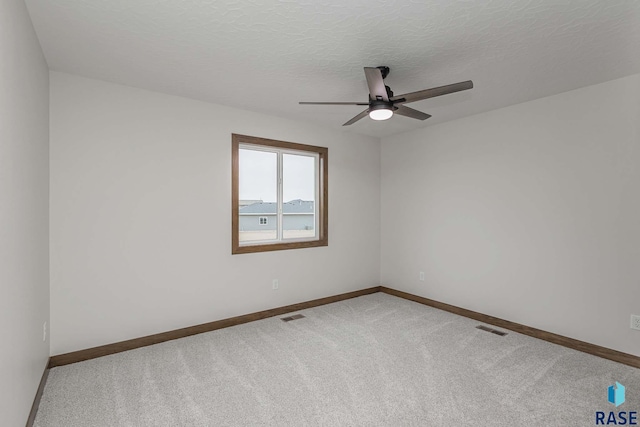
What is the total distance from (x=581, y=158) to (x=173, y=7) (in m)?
3.66

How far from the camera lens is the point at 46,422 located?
2014 mm

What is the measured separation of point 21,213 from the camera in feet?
6.01

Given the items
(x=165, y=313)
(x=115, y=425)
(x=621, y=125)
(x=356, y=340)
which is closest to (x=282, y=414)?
(x=115, y=425)

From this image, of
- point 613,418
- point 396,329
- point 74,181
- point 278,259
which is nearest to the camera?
point 613,418

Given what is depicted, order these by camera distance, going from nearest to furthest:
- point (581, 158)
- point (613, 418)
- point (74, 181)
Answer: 1. point (613, 418)
2. point (74, 181)
3. point (581, 158)

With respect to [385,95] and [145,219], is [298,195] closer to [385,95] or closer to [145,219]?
[145,219]

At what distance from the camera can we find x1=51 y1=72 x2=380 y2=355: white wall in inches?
110

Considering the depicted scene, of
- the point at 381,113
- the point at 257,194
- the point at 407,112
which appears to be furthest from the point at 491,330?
the point at 257,194

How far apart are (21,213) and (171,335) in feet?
6.36

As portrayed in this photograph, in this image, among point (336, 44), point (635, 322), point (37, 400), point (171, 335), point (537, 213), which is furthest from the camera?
point (537, 213)

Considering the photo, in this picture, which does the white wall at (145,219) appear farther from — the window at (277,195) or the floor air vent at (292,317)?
the floor air vent at (292,317)

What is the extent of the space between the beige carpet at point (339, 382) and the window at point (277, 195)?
4.07 feet

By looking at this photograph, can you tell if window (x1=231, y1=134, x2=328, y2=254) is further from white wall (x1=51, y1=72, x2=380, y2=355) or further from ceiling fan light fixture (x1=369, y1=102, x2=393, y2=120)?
ceiling fan light fixture (x1=369, y1=102, x2=393, y2=120)

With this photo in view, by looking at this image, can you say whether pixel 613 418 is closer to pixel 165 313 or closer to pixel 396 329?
pixel 396 329
